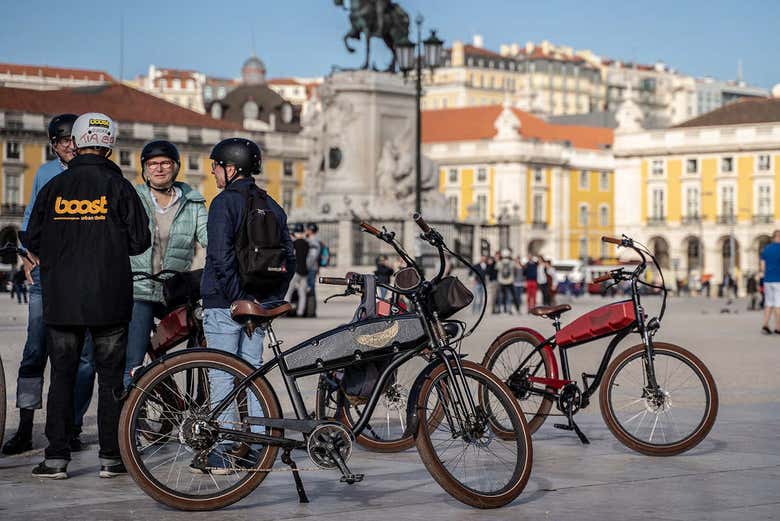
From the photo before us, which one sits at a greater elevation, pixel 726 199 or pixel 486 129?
pixel 486 129

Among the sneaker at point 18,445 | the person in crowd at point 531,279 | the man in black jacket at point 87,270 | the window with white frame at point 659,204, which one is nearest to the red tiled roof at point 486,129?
the window with white frame at point 659,204

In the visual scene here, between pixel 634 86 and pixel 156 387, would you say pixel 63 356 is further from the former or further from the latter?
pixel 634 86

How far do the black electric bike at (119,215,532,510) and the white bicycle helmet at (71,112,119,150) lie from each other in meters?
1.35

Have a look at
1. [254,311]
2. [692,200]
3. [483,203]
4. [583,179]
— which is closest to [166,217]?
[254,311]

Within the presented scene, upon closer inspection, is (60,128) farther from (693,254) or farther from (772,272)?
(693,254)

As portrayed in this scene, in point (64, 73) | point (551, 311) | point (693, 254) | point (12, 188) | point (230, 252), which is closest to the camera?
point (230, 252)

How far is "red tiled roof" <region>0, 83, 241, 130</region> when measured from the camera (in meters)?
78.4

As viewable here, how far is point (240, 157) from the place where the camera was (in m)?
7.38

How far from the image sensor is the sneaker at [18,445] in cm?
817

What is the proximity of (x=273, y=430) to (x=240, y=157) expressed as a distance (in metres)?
1.52

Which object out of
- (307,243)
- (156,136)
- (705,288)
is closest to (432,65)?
(307,243)

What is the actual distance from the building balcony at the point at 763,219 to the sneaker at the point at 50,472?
267 feet

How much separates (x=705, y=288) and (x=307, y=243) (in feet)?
178

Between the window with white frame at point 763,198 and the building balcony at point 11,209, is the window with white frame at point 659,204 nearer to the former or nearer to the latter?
the window with white frame at point 763,198
